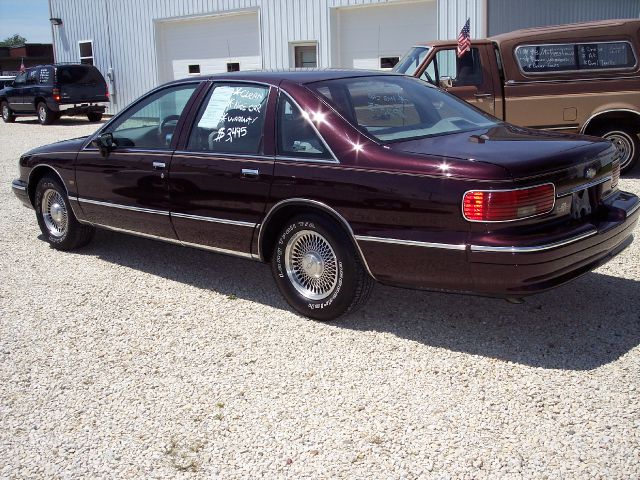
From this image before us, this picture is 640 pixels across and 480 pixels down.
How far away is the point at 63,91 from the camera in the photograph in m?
20.7

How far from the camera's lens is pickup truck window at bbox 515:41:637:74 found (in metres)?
8.75

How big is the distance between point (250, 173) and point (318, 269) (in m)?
0.78

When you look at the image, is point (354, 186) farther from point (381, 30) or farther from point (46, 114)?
point (46, 114)

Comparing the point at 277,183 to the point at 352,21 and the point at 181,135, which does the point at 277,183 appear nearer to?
the point at 181,135

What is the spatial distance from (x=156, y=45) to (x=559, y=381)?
19.0m

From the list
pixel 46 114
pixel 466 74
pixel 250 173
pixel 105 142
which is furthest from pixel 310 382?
pixel 46 114

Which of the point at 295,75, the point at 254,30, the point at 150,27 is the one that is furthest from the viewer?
the point at 150,27

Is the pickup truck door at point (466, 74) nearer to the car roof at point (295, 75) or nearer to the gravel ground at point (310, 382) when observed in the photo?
the gravel ground at point (310, 382)

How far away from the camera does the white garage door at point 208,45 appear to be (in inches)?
712

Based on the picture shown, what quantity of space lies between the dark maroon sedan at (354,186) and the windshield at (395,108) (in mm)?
13

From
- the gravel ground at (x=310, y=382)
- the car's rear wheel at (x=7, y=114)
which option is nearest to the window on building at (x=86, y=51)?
the car's rear wheel at (x=7, y=114)

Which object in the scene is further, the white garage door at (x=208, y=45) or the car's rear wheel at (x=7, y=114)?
the car's rear wheel at (x=7, y=114)

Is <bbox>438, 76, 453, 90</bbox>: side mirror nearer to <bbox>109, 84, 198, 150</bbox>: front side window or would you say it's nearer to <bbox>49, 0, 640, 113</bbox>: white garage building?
<bbox>109, 84, 198, 150</bbox>: front side window

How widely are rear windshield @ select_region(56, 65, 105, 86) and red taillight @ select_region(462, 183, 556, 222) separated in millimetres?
19416
